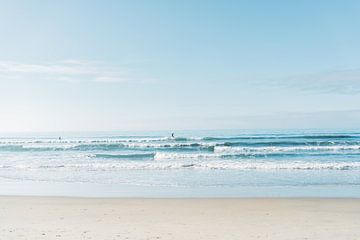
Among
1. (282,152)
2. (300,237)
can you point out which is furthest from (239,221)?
(282,152)

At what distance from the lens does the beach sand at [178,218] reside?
24.1 feet

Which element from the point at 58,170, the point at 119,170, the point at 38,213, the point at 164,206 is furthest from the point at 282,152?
the point at 38,213

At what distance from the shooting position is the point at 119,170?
2030 cm

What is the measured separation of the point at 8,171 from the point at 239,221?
1474 cm

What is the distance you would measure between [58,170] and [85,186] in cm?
611

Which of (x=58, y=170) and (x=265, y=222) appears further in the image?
(x=58, y=170)

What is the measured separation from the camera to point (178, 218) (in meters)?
9.00

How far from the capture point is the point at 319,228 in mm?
7750

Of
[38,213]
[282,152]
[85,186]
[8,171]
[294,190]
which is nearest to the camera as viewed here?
[38,213]

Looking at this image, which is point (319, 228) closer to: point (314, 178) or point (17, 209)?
point (17, 209)

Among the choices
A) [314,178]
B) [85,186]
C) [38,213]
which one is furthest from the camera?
[314,178]

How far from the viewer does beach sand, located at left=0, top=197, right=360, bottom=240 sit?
24.1 feet

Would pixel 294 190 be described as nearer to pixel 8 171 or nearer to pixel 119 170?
pixel 119 170

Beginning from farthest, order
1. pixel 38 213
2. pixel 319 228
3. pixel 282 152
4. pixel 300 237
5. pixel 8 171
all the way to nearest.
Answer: pixel 282 152 < pixel 8 171 < pixel 38 213 < pixel 319 228 < pixel 300 237
